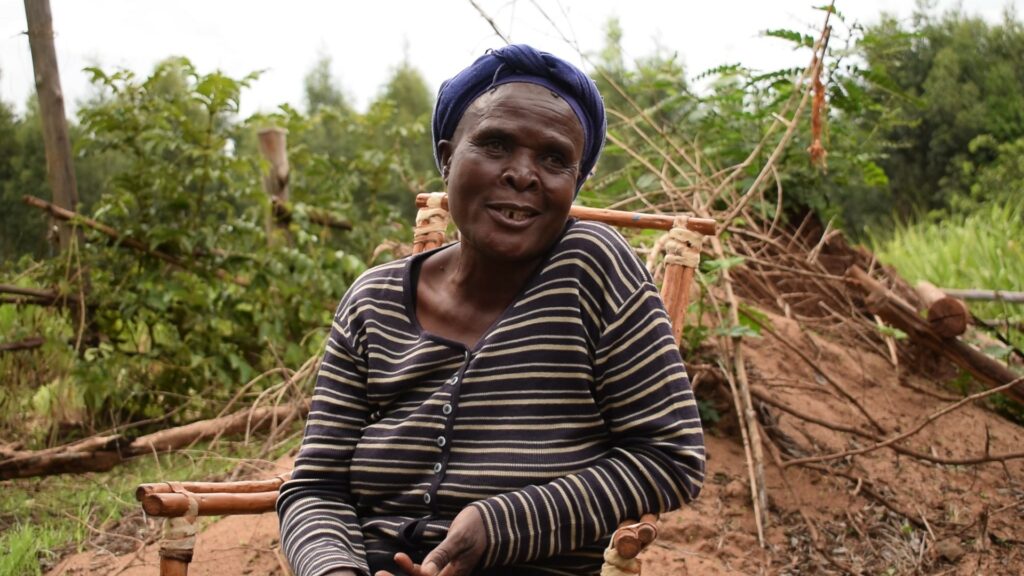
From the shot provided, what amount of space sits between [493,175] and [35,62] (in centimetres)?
394

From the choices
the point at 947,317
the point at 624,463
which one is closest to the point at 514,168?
the point at 624,463

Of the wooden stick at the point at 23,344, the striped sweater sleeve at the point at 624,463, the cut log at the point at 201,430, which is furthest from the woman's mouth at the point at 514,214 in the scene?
the wooden stick at the point at 23,344

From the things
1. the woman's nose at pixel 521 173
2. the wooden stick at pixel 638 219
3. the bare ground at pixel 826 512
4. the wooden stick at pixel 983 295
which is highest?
the woman's nose at pixel 521 173

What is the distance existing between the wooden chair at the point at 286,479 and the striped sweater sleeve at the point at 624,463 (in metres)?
0.06

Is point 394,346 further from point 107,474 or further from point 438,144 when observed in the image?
point 107,474

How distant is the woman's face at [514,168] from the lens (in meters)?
1.75

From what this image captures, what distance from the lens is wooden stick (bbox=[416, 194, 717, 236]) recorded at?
243 cm

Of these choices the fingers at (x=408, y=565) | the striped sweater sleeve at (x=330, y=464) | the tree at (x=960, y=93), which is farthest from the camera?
the tree at (x=960, y=93)

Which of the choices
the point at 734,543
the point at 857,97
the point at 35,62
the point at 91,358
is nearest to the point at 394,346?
the point at 734,543

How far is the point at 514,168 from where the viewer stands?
1.75m

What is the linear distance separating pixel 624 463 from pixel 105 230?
3887mm

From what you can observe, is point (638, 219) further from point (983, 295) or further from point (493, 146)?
point (983, 295)

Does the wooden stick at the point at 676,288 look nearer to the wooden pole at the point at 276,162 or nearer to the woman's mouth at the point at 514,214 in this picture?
the woman's mouth at the point at 514,214

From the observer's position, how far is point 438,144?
1921 millimetres
